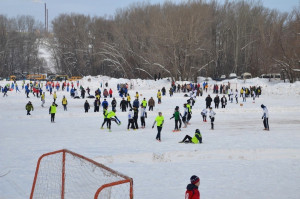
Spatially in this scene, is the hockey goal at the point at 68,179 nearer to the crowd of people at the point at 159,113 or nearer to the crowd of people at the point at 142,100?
the crowd of people at the point at 159,113

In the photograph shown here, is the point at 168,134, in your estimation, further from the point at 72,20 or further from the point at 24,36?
the point at 24,36

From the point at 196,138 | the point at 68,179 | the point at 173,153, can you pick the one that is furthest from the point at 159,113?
the point at 68,179

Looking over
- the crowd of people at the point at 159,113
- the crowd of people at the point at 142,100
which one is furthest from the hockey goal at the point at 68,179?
the crowd of people at the point at 142,100

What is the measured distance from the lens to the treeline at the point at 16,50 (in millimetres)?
79125

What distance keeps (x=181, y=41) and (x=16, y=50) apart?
47325 mm

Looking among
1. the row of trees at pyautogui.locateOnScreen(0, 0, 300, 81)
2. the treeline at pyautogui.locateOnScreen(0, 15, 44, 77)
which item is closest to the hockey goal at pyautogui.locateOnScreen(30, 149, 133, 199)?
the row of trees at pyautogui.locateOnScreen(0, 0, 300, 81)

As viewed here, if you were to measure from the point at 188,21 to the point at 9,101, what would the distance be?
28.4 m

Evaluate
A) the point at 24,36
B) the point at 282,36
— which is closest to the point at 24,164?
the point at 282,36

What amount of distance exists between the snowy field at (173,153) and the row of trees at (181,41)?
95.5 feet

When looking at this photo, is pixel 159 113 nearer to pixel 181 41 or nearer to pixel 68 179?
pixel 68 179

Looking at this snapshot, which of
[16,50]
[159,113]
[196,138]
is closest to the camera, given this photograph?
[196,138]

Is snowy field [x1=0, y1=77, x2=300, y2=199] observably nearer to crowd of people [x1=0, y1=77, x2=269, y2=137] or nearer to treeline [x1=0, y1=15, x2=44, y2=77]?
crowd of people [x1=0, y1=77, x2=269, y2=137]

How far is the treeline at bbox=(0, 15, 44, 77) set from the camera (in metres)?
79.1

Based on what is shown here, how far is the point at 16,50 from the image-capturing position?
84500mm
